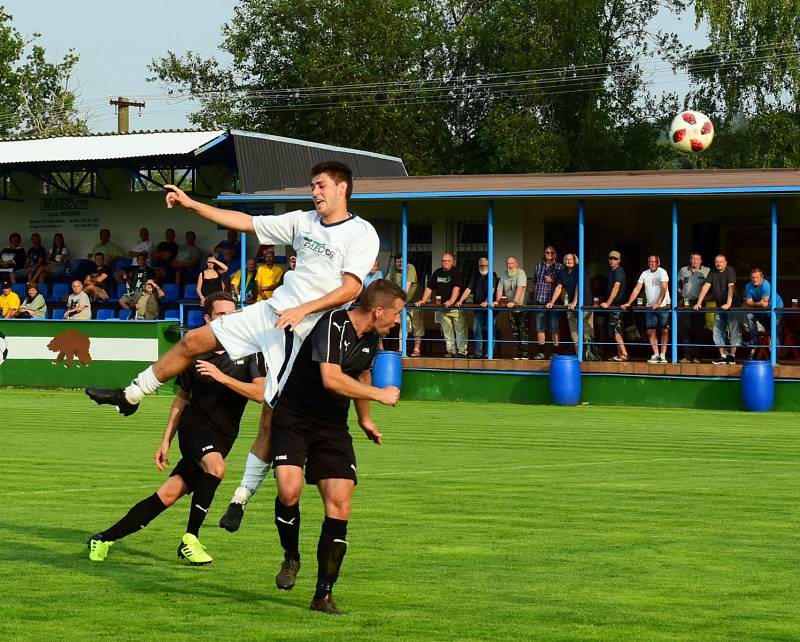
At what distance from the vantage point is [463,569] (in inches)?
332

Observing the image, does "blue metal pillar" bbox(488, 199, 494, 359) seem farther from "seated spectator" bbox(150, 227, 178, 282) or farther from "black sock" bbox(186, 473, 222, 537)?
"black sock" bbox(186, 473, 222, 537)

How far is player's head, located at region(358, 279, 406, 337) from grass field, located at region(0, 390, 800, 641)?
150 centimetres

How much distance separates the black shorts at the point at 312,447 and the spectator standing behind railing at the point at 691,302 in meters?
16.0

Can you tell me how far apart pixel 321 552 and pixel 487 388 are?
1797 cm

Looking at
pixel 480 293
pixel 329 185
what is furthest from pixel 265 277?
pixel 329 185

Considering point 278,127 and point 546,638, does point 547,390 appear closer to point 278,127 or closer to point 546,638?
point 546,638

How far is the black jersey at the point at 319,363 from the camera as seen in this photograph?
7047 millimetres

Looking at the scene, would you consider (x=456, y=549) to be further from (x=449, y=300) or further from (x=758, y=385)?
(x=449, y=300)

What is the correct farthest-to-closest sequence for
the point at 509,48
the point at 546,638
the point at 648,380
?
the point at 509,48
the point at 648,380
the point at 546,638

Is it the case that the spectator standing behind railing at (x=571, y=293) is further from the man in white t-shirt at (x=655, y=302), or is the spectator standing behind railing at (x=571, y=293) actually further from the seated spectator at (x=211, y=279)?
the seated spectator at (x=211, y=279)

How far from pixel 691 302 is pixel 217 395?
16.3m

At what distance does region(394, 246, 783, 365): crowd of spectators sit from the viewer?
23094mm

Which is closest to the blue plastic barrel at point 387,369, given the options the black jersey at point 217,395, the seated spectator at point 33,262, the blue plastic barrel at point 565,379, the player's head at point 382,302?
the blue plastic barrel at point 565,379

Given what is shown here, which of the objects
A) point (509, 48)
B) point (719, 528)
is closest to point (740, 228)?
point (719, 528)
